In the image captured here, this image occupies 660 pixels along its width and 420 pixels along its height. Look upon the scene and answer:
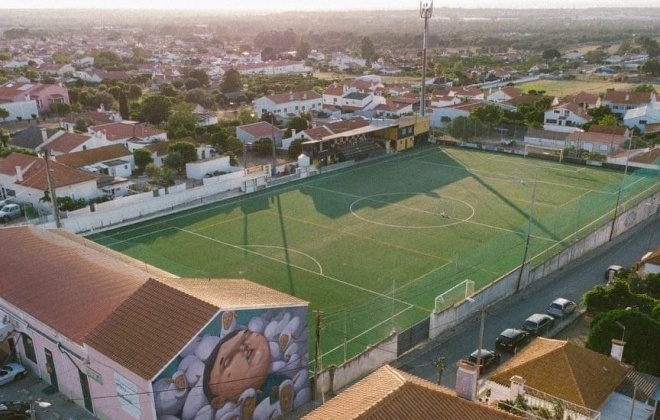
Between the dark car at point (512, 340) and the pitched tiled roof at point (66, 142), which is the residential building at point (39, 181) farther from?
the dark car at point (512, 340)

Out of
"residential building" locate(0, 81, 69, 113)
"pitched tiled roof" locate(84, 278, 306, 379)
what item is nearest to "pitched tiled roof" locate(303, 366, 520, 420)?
"pitched tiled roof" locate(84, 278, 306, 379)

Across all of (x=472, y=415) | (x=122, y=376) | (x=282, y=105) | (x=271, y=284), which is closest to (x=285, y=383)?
(x=122, y=376)

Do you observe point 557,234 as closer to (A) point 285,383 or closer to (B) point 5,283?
(A) point 285,383

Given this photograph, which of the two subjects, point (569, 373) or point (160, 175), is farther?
point (160, 175)

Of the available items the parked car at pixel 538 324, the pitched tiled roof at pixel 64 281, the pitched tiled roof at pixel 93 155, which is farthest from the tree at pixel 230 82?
the parked car at pixel 538 324

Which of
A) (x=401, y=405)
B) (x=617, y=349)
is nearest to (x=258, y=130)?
(x=617, y=349)

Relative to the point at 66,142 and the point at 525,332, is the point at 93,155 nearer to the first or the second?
the point at 66,142
